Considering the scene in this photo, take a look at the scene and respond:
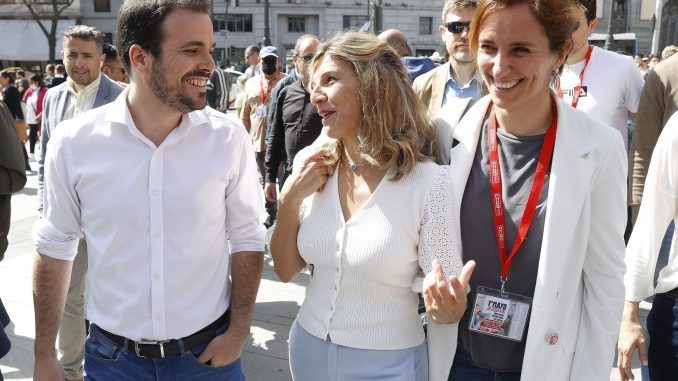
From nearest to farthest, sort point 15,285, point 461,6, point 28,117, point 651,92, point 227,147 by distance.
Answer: point 227,147 < point 651,92 < point 461,6 < point 15,285 < point 28,117

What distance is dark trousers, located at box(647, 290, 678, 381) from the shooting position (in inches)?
84.7

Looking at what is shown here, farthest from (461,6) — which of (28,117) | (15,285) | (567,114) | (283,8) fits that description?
(283,8)

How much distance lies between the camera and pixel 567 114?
75.8 inches

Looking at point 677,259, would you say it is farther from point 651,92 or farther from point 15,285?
point 15,285

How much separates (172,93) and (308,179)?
0.56m

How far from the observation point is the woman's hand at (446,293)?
1792mm

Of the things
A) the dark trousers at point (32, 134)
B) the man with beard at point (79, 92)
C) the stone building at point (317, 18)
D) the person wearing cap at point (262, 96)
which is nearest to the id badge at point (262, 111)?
the person wearing cap at point (262, 96)

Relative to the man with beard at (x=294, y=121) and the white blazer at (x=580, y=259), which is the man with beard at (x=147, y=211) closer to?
the white blazer at (x=580, y=259)

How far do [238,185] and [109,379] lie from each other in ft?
2.71

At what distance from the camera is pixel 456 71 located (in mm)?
3723

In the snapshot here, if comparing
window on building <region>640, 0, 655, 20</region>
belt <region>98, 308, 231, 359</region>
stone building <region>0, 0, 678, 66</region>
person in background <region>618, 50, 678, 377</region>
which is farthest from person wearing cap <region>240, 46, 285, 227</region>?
window on building <region>640, 0, 655, 20</region>

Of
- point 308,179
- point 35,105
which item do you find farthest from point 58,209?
point 35,105

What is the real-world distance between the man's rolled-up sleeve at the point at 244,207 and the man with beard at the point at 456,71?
1.66 metres

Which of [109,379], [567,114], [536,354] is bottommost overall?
[109,379]
